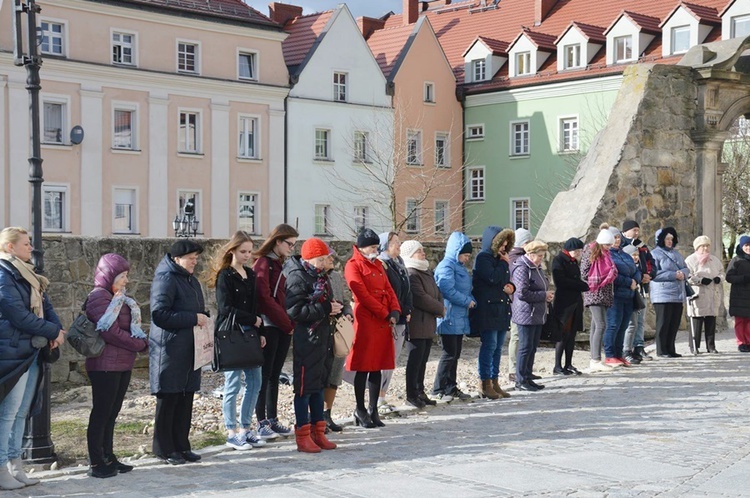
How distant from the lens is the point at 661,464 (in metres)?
8.68

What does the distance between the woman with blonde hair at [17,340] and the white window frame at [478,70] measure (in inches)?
1870

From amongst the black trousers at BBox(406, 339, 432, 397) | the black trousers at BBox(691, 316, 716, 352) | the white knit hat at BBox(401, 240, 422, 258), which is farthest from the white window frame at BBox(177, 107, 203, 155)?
the black trousers at BBox(406, 339, 432, 397)

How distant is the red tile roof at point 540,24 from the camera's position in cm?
4959

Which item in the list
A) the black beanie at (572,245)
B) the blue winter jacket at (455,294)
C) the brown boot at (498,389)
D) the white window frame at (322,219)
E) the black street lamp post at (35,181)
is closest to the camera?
the black street lamp post at (35,181)

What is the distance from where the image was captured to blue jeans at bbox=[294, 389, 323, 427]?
9414 millimetres

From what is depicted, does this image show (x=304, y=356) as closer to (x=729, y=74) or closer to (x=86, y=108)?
(x=729, y=74)

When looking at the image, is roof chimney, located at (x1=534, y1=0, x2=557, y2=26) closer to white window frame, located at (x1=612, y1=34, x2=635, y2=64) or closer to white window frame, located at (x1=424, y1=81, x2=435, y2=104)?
white window frame, located at (x1=424, y1=81, x2=435, y2=104)

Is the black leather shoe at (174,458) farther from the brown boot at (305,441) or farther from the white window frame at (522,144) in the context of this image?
the white window frame at (522,144)

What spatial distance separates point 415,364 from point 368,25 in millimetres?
48480

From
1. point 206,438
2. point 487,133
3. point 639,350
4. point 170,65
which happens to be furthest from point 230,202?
point 206,438

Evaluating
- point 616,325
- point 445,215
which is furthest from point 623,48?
point 616,325

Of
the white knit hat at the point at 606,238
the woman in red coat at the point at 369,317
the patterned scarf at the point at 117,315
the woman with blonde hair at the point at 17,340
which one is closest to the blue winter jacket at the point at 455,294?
the woman in red coat at the point at 369,317

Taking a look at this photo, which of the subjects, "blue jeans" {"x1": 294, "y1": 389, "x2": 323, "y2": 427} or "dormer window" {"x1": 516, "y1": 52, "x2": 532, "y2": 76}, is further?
"dormer window" {"x1": 516, "y1": 52, "x2": 532, "y2": 76}

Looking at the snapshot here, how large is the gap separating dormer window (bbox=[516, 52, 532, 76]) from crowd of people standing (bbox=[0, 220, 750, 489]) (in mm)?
38421
